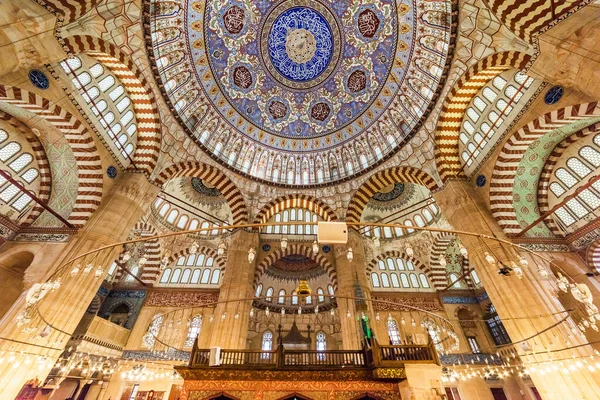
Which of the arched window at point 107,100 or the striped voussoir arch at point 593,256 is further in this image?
the striped voussoir arch at point 593,256

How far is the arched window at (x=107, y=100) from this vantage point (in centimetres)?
981

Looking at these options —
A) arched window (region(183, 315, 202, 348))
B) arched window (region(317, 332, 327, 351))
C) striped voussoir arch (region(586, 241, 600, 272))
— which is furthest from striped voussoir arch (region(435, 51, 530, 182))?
arched window (region(183, 315, 202, 348))

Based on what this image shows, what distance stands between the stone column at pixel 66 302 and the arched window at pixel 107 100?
1.75m

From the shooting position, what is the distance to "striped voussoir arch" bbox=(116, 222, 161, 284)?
55.1 ft

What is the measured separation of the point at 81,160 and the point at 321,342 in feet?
58.1

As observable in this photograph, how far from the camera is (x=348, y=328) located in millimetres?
12547

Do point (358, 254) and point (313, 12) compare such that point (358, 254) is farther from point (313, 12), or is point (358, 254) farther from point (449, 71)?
point (313, 12)

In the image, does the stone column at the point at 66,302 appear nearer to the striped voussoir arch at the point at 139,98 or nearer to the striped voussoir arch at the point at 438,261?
the striped voussoir arch at the point at 139,98

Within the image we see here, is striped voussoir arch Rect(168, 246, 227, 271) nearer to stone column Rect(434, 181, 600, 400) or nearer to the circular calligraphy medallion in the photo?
the circular calligraphy medallion

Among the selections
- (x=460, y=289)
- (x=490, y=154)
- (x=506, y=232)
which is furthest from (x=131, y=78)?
(x=460, y=289)

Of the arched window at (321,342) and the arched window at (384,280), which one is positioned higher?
the arched window at (384,280)

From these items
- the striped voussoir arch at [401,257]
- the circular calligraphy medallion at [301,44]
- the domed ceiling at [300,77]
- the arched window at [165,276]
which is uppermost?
the circular calligraphy medallion at [301,44]

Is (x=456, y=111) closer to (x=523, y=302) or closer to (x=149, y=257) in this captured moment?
(x=523, y=302)

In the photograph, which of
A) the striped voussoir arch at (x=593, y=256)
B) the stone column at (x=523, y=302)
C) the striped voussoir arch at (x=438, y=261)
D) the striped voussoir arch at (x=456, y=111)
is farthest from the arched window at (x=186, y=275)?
the striped voussoir arch at (x=593, y=256)
